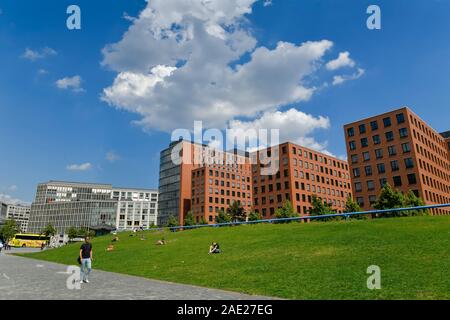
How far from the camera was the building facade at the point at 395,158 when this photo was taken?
7225 cm

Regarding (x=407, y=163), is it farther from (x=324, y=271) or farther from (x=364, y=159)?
(x=324, y=271)

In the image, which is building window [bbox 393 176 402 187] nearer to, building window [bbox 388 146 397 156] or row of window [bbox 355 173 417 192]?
row of window [bbox 355 173 417 192]

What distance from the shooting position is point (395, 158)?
246ft

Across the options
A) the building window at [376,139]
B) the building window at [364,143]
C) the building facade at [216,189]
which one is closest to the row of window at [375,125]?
the building window at [376,139]

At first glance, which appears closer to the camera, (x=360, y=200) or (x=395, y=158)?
(x=395, y=158)

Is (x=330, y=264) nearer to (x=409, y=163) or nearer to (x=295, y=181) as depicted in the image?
(x=409, y=163)

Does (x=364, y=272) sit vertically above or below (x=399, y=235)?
below

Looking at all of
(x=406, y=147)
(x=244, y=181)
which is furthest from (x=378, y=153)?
(x=244, y=181)

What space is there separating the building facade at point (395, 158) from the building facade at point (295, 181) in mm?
19728

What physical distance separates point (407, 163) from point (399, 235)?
59.0 meters

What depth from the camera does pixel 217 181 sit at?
12281cm

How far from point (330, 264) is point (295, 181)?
84.4m

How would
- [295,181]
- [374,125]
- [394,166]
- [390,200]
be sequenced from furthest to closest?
[295,181] < [374,125] < [394,166] < [390,200]
